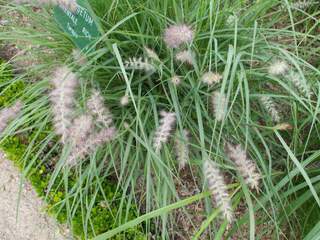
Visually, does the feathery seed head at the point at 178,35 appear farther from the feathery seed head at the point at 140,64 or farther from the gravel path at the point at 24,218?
the gravel path at the point at 24,218

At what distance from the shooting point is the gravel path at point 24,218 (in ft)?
5.44

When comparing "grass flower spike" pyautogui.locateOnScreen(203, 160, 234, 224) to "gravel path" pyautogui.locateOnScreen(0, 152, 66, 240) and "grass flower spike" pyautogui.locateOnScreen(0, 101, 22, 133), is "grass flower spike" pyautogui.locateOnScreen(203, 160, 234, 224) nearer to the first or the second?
"grass flower spike" pyautogui.locateOnScreen(0, 101, 22, 133)

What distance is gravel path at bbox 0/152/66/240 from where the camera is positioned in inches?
65.3

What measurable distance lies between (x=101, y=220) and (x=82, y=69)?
0.56 meters

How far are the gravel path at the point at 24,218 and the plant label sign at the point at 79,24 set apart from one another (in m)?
0.64

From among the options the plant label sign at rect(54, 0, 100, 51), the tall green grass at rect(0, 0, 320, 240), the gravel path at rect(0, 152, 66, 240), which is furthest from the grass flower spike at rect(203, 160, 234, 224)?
the gravel path at rect(0, 152, 66, 240)

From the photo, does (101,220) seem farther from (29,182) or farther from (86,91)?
(86,91)

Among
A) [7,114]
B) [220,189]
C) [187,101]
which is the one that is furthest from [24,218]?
[220,189]

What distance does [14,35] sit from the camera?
5.31 ft

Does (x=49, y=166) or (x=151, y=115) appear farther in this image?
(x=49, y=166)

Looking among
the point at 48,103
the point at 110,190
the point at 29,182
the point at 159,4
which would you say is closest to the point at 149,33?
the point at 159,4

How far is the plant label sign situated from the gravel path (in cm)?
64

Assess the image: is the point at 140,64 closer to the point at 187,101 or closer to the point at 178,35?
the point at 178,35

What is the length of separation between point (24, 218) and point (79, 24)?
30.3 inches
